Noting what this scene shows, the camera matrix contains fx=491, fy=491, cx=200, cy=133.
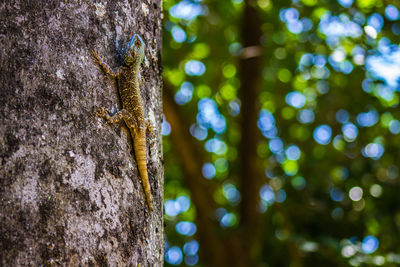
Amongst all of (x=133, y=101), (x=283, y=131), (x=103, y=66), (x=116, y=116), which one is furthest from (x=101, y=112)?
(x=283, y=131)

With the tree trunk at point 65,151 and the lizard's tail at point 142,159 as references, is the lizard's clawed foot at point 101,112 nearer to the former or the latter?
the tree trunk at point 65,151

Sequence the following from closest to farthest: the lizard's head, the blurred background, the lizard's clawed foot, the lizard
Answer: the lizard's clawed foot, the lizard, the lizard's head, the blurred background

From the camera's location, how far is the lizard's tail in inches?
81.5

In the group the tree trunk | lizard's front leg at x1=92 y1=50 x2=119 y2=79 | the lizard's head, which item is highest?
the lizard's head

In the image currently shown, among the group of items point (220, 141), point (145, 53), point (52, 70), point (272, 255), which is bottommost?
point (272, 255)

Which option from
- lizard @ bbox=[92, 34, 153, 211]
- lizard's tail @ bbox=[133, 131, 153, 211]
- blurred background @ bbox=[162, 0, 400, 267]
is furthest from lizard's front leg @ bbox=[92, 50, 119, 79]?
blurred background @ bbox=[162, 0, 400, 267]

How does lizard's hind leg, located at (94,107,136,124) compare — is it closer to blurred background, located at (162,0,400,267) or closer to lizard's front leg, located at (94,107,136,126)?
lizard's front leg, located at (94,107,136,126)

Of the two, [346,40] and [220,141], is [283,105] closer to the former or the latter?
[220,141]

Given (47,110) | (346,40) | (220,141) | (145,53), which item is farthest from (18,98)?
(220,141)

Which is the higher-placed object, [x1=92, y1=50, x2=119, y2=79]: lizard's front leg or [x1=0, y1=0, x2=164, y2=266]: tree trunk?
[x1=92, y1=50, x2=119, y2=79]: lizard's front leg

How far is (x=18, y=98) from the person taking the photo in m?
1.73

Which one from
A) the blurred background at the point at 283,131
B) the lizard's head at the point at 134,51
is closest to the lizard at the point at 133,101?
the lizard's head at the point at 134,51

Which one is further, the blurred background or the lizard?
the blurred background

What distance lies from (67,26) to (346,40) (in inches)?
236
